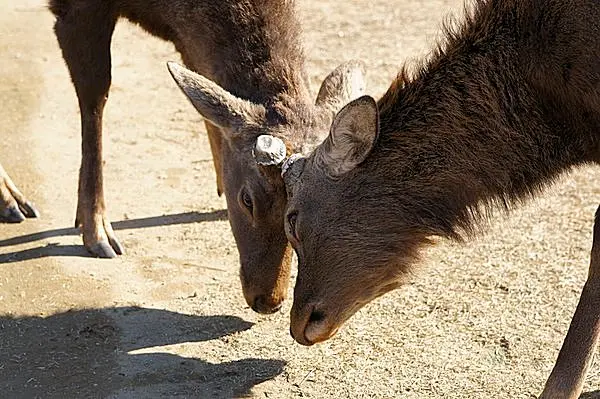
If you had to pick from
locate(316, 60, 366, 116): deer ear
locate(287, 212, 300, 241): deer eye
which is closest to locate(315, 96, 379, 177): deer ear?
locate(287, 212, 300, 241): deer eye

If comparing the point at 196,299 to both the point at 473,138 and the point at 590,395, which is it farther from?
the point at 590,395

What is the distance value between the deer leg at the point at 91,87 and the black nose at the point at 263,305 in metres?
1.50

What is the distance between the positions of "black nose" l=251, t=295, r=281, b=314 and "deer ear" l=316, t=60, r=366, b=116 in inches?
47.3

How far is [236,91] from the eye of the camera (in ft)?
25.2

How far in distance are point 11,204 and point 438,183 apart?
3820 mm

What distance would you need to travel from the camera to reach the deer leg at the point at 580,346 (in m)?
6.36

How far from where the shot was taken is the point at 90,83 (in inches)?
333

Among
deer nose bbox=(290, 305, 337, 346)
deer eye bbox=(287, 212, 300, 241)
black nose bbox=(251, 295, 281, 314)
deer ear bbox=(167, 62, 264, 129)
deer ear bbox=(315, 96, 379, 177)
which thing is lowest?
black nose bbox=(251, 295, 281, 314)

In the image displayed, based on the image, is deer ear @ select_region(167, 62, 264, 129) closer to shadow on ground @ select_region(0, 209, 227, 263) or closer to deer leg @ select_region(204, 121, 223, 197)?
deer leg @ select_region(204, 121, 223, 197)

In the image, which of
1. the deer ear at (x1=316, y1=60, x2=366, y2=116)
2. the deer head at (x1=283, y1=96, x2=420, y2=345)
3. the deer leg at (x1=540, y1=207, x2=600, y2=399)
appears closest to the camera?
the deer head at (x1=283, y1=96, x2=420, y2=345)

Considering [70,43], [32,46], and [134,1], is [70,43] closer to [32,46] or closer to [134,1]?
[134,1]

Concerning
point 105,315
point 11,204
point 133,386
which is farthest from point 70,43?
point 133,386

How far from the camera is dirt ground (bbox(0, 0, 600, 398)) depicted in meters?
6.77

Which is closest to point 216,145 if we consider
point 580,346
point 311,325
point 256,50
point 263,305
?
point 256,50
